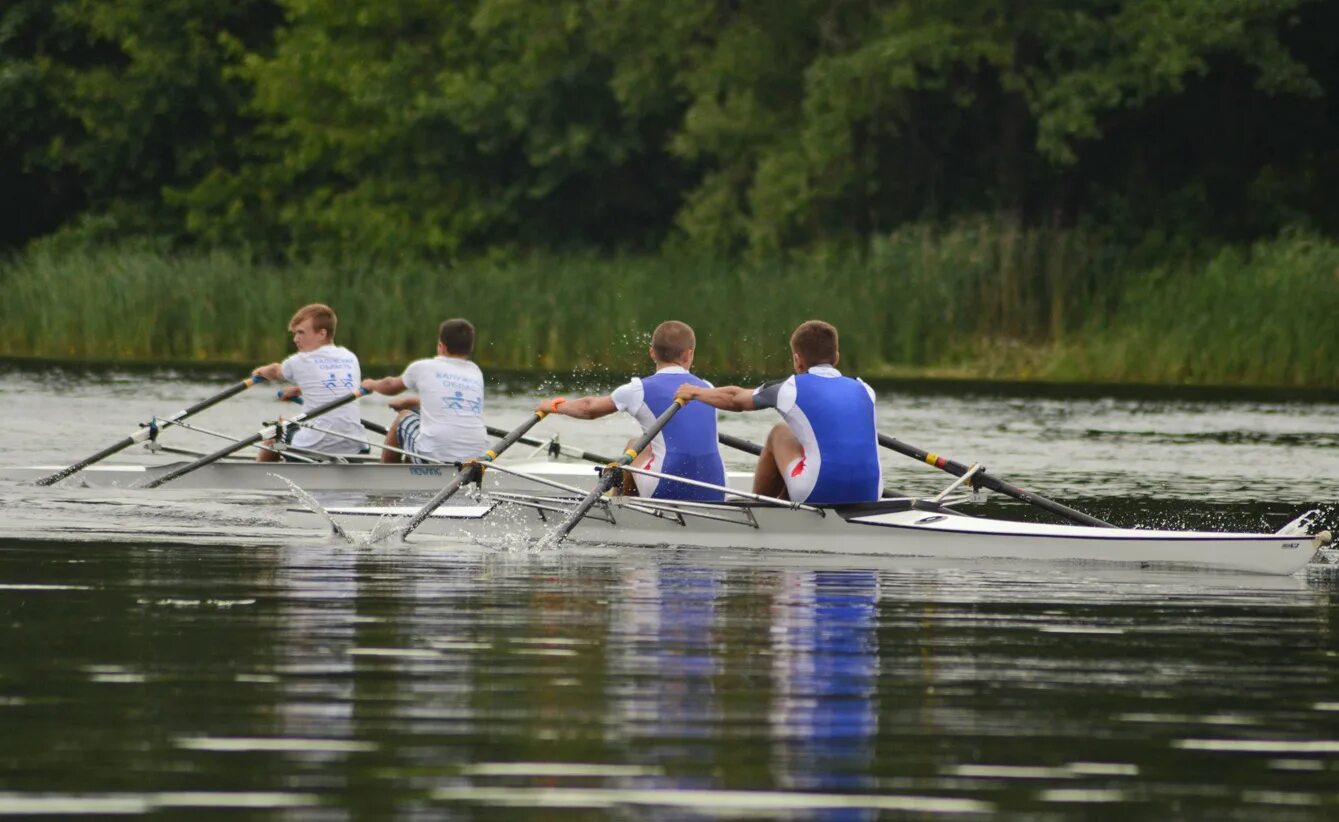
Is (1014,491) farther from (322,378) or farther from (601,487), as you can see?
(322,378)

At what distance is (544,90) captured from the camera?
44.7 metres

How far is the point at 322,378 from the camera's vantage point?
57.2 feet

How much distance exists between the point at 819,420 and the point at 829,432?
0.37 ft

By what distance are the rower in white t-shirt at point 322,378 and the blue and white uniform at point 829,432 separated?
192 inches

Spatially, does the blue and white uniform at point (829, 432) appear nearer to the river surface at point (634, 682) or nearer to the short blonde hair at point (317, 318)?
the river surface at point (634, 682)

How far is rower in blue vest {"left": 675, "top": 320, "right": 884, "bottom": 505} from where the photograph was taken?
12.9 m

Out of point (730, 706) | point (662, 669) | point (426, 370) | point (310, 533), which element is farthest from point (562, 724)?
point (426, 370)

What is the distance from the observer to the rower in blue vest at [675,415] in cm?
1363

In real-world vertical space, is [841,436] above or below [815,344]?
below

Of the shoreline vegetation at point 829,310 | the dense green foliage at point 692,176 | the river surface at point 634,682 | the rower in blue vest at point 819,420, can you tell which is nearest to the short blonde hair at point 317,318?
the river surface at point 634,682

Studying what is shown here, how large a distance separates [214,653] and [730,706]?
6.72ft

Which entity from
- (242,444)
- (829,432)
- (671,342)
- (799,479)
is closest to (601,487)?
(671,342)

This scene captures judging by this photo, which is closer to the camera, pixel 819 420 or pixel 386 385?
pixel 819 420

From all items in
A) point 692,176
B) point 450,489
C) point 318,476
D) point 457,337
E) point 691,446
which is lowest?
point 318,476
